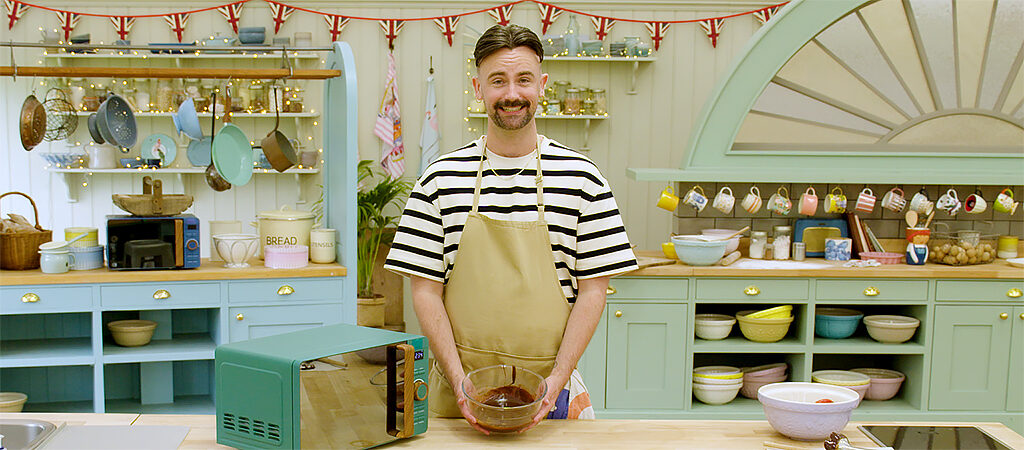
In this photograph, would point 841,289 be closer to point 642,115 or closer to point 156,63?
point 642,115

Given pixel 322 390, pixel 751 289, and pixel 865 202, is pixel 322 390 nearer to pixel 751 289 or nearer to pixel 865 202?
pixel 751 289

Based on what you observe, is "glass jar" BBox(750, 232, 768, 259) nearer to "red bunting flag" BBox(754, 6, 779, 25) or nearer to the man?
"red bunting flag" BBox(754, 6, 779, 25)

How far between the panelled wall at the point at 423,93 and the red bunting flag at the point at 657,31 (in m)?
0.05

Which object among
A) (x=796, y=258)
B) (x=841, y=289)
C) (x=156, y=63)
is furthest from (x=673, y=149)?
(x=156, y=63)

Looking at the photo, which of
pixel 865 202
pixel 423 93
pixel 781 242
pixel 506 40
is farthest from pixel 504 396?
pixel 423 93

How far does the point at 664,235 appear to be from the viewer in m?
5.94

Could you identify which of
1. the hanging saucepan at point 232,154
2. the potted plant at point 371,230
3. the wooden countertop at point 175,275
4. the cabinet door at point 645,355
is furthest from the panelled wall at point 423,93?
the wooden countertop at point 175,275

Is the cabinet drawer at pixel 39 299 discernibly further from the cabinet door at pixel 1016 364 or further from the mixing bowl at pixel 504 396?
the cabinet door at pixel 1016 364

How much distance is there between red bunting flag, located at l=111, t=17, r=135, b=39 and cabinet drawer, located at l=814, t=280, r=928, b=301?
463cm

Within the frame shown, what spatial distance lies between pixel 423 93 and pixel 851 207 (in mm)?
2863

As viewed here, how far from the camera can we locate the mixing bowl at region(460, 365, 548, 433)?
1.84 metres

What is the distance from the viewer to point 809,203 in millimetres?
4613

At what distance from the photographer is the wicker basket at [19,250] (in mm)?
3756

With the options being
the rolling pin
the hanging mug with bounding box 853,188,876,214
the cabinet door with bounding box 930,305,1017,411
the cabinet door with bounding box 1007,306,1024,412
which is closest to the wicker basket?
the rolling pin
